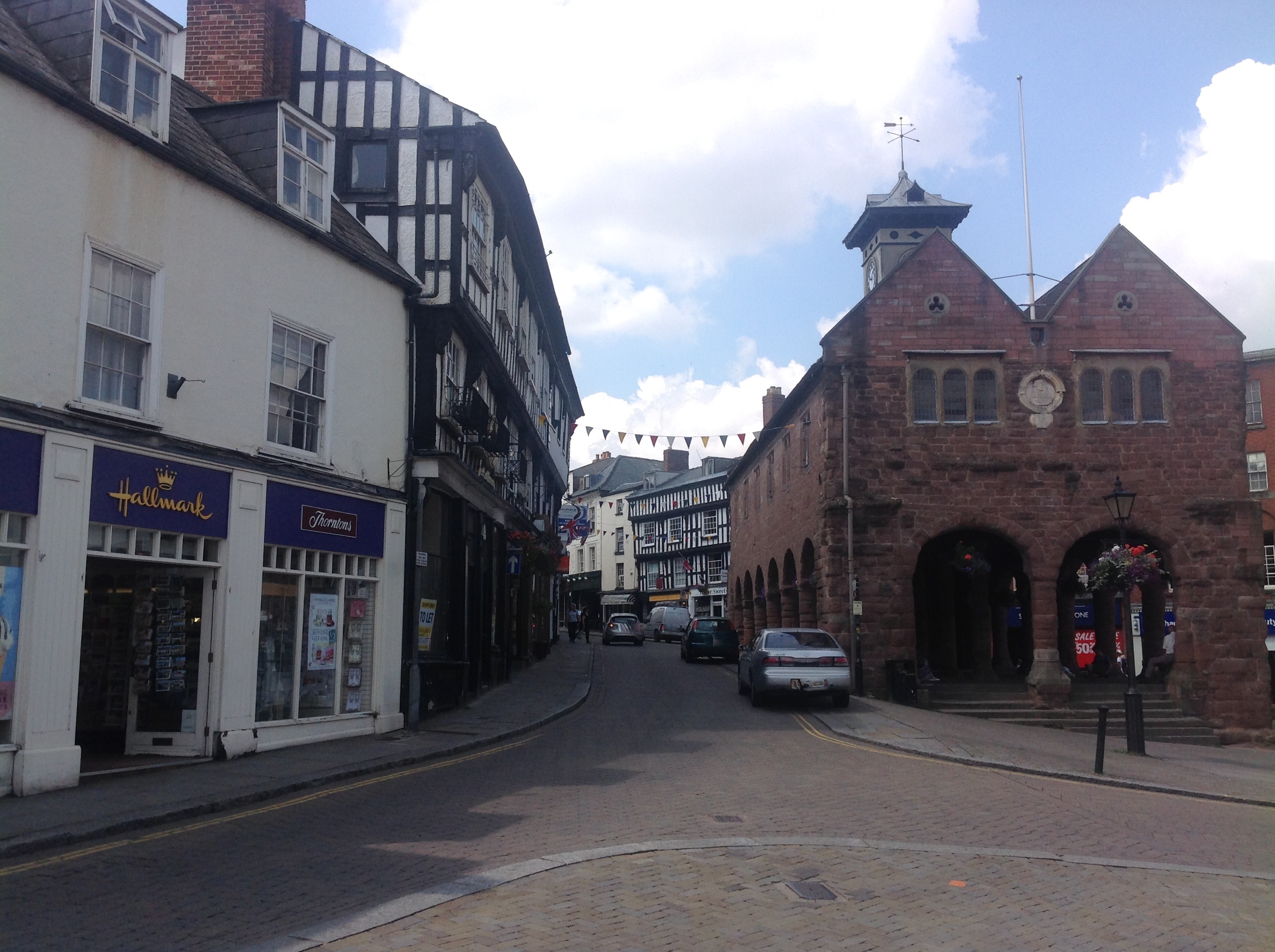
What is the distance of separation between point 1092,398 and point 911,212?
11800 mm

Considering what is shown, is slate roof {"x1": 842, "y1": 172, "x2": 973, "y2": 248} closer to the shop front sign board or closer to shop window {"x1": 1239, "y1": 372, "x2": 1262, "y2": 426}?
shop window {"x1": 1239, "y1": 372, "x2": 1262, "y2": 426}

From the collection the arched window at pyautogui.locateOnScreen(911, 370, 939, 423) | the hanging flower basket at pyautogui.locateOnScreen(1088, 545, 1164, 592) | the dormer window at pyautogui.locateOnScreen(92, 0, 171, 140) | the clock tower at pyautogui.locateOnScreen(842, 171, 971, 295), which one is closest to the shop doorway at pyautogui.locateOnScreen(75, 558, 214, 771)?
the dormer window at pyautogui.locateOnScreen(92, 0, 171, 140)

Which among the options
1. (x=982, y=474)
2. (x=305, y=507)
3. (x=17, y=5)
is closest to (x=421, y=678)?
(x=305, y=507)

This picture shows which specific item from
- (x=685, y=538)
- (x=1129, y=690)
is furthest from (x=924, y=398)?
(x=685, y=538)

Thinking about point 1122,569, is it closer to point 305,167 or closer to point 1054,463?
point 1054,463

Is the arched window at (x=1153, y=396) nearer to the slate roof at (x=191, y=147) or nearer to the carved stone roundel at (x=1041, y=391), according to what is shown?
the carved stone roundel at (x=1041, y=391)

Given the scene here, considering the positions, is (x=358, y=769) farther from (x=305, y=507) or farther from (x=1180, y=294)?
(x=1180, y=294)

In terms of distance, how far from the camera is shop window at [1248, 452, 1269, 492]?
43312 millimetres

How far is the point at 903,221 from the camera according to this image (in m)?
35.8

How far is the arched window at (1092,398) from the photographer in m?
25.9

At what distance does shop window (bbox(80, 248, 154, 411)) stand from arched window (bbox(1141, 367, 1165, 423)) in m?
22.3

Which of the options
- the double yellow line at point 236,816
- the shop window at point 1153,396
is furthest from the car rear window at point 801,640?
the shop window at point 1153,396

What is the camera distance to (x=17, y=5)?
12477mm

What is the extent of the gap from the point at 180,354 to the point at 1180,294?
76.4 feet
